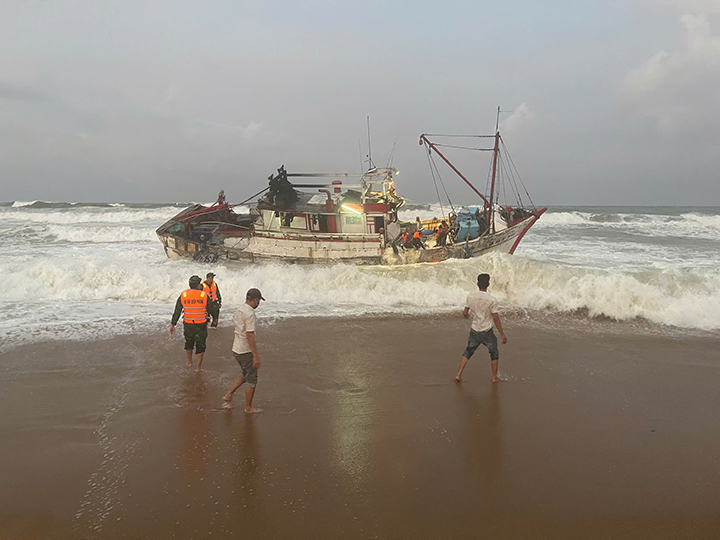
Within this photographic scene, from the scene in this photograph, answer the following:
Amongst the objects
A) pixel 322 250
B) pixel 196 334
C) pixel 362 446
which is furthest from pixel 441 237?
pixel 362 446

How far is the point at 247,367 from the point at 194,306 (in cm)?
190

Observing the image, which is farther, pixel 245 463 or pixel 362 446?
pixel 362 446

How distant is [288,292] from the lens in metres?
13.8

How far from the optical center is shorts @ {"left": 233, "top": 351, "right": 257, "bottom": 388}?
5530 mm

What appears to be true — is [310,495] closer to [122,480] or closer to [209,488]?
[209,488]

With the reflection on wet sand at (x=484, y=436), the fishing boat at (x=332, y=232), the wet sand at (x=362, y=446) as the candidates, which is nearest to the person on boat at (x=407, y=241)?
the fishing boat at (x=332, y=232)

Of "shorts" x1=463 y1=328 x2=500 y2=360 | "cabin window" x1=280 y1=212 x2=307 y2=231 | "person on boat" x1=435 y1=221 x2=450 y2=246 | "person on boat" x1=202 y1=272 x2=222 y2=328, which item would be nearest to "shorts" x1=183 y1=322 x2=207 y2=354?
"person on boat" x1=202 y1=272 x2=222 y2=328

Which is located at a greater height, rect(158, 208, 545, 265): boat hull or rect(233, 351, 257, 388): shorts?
rect(158, 208, 545, 265): boat hull

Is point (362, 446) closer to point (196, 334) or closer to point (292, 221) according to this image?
point (196, 334)

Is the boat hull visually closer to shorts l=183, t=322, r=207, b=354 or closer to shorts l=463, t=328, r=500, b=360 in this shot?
shorts l=183, t=322, r=207, b=354

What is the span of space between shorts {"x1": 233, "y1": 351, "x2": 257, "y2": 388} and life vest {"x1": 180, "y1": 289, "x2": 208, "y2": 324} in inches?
67.1

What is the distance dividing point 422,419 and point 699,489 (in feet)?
9.22

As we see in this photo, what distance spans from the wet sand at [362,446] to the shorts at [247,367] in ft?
1.57

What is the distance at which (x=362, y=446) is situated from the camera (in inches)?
195
